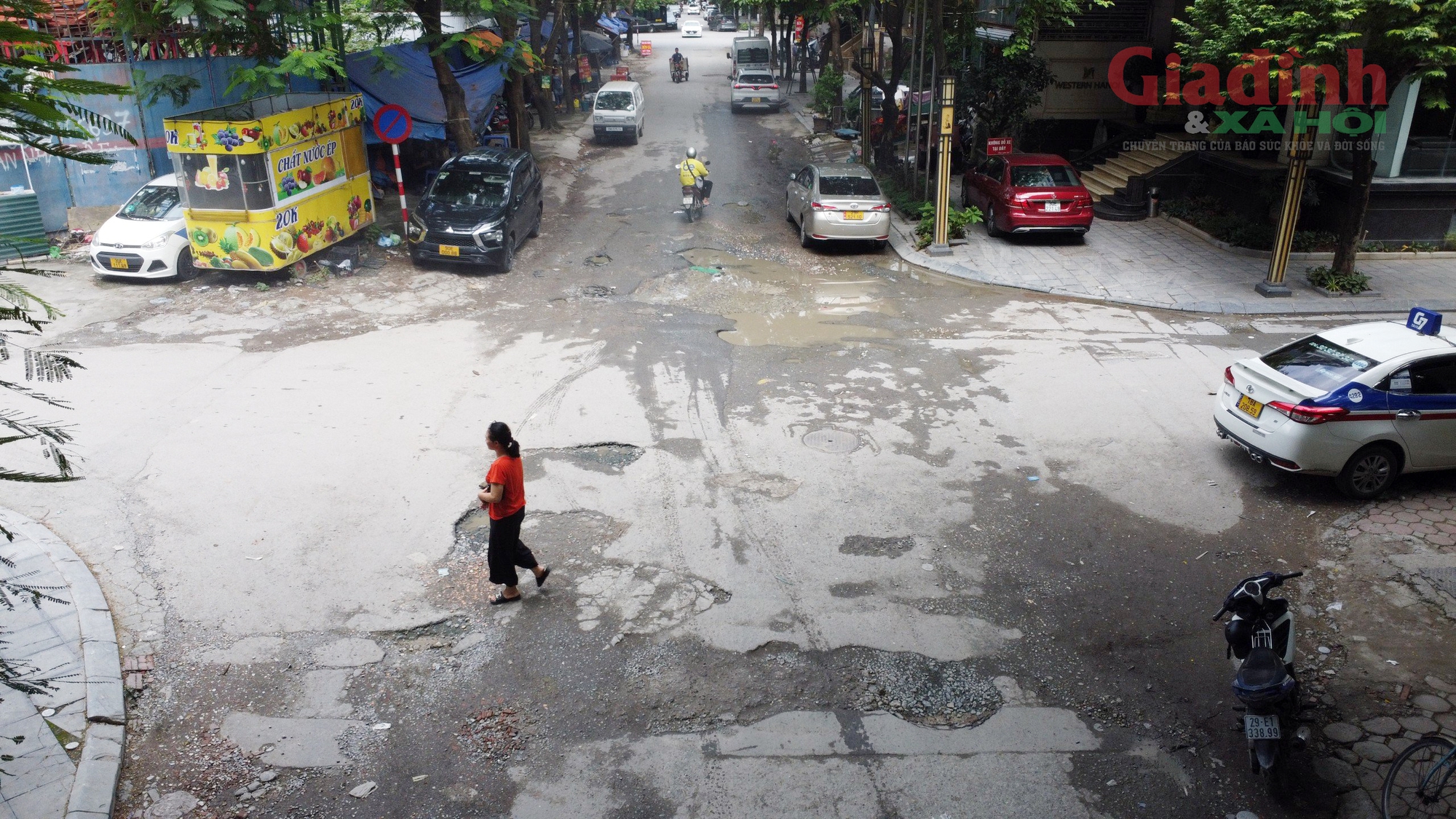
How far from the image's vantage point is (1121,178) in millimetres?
22016

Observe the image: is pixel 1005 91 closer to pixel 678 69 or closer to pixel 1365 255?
pixel 1365 255

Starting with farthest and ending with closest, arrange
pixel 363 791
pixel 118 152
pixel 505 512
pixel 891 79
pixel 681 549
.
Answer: pixel 891 79
pixel 118 152
pixel 681 549
pixel 505 512
pixel 363 791

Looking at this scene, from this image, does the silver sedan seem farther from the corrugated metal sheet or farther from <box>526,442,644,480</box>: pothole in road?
the corrugated metal sheet

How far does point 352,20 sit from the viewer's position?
1827 centimetres

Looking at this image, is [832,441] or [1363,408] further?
[832,441]

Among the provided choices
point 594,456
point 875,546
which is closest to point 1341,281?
point 875,546

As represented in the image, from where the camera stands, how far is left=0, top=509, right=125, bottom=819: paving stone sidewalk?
18.8 ft

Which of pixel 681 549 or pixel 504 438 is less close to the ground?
pixel 504 438

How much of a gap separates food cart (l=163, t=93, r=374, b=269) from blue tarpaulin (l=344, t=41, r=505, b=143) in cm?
442

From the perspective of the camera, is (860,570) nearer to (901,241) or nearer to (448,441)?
(448,441)

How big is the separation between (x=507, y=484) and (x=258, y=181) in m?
10.5

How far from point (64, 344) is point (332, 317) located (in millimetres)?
3521

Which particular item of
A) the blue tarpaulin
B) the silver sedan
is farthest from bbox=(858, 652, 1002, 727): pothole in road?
the blue tarpaulin

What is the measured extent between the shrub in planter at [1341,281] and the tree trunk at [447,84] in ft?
54.8
